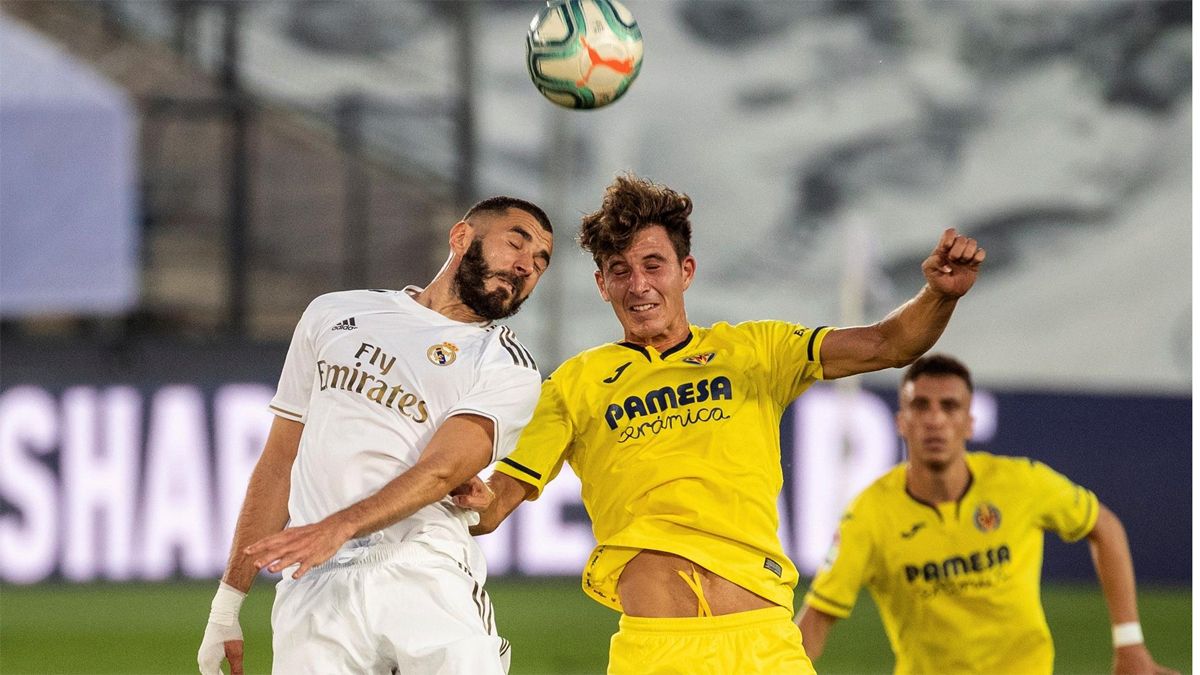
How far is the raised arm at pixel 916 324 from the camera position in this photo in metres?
4.50

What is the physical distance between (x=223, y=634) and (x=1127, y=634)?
11.3ft

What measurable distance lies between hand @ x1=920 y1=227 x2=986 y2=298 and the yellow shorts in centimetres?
108

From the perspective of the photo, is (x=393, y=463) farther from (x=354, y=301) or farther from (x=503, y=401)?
(x=354, y=301)

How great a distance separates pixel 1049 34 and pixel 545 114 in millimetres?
6585

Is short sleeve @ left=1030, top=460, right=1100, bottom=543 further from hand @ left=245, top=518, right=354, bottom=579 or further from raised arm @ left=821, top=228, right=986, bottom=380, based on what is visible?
hand @ left=245, top=518, right=354, bottom=579

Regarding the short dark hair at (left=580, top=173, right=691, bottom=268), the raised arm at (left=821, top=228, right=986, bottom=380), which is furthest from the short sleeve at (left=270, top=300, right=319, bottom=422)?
the raised arm at (left=821, top=228, right=986, bottom=380)

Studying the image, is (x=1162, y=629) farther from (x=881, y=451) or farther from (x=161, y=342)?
(x=161, y=342)

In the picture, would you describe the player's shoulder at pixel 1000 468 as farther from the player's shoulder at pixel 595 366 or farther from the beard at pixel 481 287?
the beard at pixel 481 287

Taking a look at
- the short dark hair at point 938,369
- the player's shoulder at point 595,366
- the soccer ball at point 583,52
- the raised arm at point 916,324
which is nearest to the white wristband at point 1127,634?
the short dark hair at point 938,369

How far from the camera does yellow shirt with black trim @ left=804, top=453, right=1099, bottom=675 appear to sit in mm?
6180

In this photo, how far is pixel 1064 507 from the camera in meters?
6.35

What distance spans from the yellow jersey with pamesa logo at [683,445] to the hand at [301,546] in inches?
35.6

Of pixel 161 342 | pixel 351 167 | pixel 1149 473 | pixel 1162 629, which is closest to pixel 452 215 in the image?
pixel 351 167

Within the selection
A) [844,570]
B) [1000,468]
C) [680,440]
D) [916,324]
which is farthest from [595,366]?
[1000,468]
